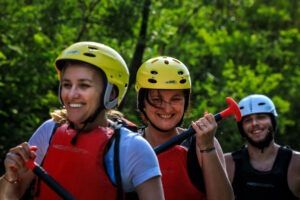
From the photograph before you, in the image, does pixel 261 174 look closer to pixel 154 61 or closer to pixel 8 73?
pixel 154 61

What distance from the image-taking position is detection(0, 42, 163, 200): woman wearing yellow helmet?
2.46 m

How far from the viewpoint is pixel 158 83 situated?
12.1 ft

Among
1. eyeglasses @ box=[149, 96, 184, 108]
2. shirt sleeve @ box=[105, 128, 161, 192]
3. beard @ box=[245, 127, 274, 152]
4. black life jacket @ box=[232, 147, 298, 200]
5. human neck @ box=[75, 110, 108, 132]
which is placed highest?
eyeglasses @ box=[149, 96, 184, 108]

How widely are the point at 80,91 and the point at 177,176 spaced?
1213 millimetres

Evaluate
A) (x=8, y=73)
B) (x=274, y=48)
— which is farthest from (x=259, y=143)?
(x=274, y=48)

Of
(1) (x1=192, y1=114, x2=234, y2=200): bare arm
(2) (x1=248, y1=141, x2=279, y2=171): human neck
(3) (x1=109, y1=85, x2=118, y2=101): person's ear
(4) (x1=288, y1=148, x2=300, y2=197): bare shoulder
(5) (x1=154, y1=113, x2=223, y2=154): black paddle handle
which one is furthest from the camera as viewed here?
(2) (x1=248, y1=141, x2=279, y2=171): human neck

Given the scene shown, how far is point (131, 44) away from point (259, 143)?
9.00ft

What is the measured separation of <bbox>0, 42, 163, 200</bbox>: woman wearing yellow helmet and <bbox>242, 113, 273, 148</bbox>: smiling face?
321 centimetres

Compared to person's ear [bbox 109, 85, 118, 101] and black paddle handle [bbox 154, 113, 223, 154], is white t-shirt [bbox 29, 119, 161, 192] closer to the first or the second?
person's ear [bbox 109, 85, 118, 101]

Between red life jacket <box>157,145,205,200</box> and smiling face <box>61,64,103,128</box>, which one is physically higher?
smiling face <box>61,64,103,128</box>

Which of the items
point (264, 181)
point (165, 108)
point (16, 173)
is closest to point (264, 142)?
point (264, 181)

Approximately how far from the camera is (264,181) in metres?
5.38

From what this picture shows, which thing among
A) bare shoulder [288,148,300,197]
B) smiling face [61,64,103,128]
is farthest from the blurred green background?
smiling face [61,64,103,128]

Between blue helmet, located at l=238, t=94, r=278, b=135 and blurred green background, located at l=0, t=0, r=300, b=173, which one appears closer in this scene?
blue helmet, located at l=238, t=94, r=278, b=135
